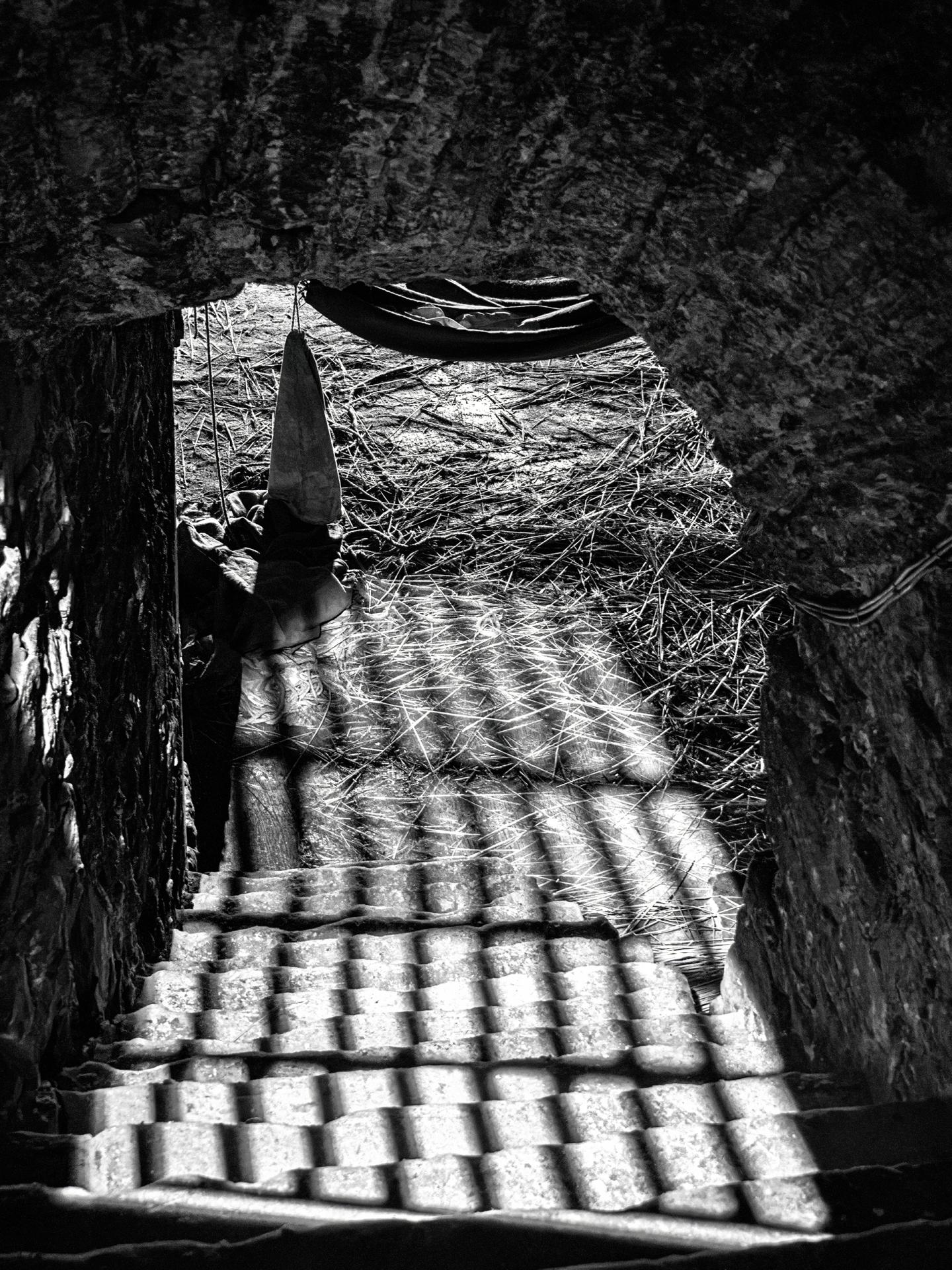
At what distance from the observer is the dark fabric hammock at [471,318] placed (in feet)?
12.2

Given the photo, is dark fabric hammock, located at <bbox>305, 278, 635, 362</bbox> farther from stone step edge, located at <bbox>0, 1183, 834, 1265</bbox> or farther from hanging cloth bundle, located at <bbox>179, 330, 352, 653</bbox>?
stone step edge, located at <bbox>0, 1183, 834, 1265</bbox>

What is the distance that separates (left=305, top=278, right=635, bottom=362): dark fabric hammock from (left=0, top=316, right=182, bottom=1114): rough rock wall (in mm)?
682

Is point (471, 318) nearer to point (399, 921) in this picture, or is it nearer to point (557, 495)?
point (399, 921)

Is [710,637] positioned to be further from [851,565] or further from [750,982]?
[851,565]

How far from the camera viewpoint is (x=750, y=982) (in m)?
2.73

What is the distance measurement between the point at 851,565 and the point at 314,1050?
1558 millimetres

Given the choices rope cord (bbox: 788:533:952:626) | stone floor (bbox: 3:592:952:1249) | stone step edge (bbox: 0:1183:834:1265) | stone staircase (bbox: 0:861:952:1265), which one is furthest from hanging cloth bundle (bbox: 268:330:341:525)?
stone step edge (bbox: 0:1183:834:1265)

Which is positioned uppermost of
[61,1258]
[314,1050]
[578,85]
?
[578,85]

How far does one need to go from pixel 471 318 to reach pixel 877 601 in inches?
88.1

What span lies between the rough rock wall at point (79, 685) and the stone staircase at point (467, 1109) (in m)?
0.19

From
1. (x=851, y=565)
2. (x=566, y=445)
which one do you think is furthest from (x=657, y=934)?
(x=566, y=445)

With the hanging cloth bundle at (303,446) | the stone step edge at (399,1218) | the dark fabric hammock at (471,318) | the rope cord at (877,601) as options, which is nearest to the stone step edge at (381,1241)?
the stone step edge at (399,1218)

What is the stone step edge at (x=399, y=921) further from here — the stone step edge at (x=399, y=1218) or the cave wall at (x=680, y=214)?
the stone step edge at (x=399, y=1218)

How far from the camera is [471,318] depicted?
3.79 m
